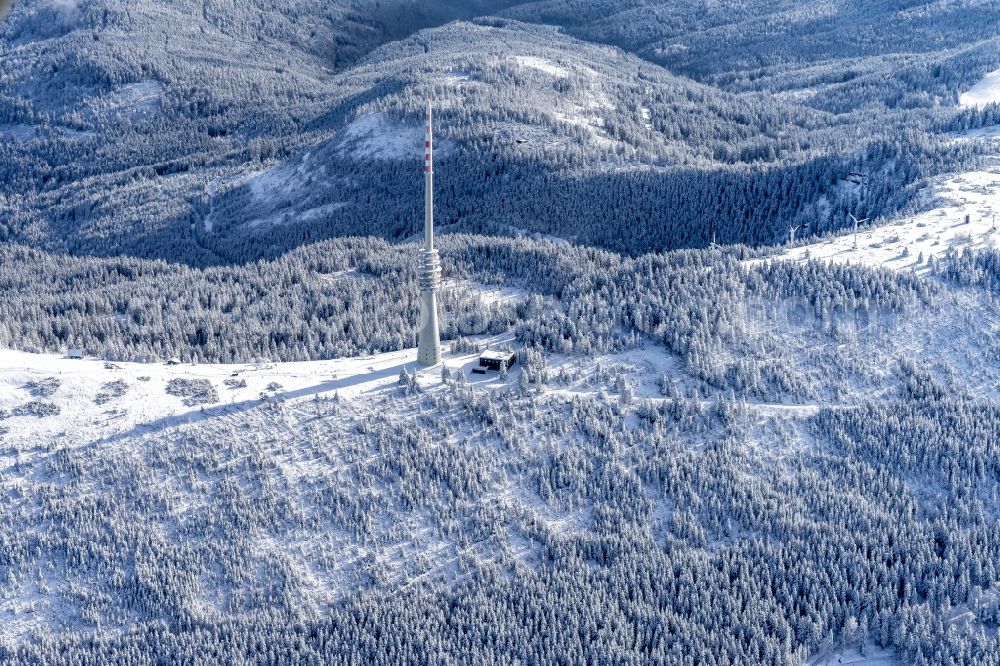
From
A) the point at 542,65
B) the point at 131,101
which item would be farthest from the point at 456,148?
the point at 131,101

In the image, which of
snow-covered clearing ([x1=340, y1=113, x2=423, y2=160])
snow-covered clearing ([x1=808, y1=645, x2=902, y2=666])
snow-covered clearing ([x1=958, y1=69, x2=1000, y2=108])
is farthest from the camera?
snow-covered clearing ([x1=958, y1=69, x2=1000, y2=108])

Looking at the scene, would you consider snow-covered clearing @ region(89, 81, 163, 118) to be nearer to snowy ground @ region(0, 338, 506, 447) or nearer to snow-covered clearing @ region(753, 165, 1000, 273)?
snowy ground @ region(0, 338, 506, 447)

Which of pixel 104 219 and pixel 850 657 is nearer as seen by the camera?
pixel 850 657

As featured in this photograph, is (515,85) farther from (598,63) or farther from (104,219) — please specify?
(104,219)

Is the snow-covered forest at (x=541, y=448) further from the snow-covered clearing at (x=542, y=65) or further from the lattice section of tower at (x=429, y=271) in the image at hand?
the snow-covered clearing at (x=542, y=65)

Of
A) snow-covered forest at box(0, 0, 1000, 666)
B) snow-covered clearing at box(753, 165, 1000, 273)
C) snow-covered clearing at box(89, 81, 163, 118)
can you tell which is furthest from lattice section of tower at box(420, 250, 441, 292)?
snow-covered clearing at box(89, 81, 163, 118)

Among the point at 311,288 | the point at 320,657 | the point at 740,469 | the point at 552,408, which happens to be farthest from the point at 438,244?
the point at 320,657
